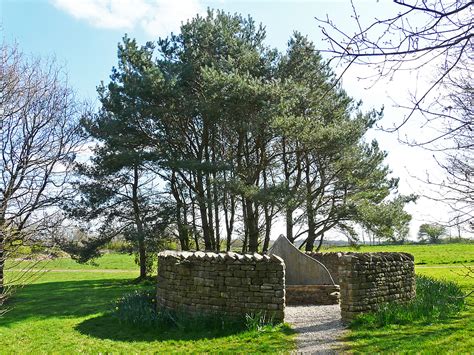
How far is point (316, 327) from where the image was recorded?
8.88 m

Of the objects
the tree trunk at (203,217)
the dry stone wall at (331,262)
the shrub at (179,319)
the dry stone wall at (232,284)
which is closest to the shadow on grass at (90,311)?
the shrub at (179,319)

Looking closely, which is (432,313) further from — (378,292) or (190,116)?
(190,116)

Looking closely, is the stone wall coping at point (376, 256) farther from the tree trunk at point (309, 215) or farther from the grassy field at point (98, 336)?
the tree trunk at point (309, 215)

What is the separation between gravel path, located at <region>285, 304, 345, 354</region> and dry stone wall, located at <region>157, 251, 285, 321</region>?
2.38 ft

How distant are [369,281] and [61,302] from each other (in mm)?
10748

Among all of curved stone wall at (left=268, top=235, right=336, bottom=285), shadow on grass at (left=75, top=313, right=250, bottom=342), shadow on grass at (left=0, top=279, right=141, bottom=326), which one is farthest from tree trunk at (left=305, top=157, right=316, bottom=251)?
shadow on grass at (left=75, top=313, right=250, bottom=342)

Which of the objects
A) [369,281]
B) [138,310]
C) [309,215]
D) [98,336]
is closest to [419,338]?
[369,281]

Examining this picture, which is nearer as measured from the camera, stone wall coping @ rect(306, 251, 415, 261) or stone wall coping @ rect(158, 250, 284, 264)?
stone wall coping @ rect(158, 250, 284, 264)

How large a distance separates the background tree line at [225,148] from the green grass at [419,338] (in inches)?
324

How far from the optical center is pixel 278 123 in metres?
15.8

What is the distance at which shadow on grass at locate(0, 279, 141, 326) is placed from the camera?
12.5 m

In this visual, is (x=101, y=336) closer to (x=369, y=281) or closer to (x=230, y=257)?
(x=230, y=257)

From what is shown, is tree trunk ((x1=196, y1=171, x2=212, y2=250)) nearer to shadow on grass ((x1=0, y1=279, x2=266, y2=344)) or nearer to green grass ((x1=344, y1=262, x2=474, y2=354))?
shadow on grass ((x1=0, y1=279, x2=266, y2=344))

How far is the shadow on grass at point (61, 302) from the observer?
12508 mm
